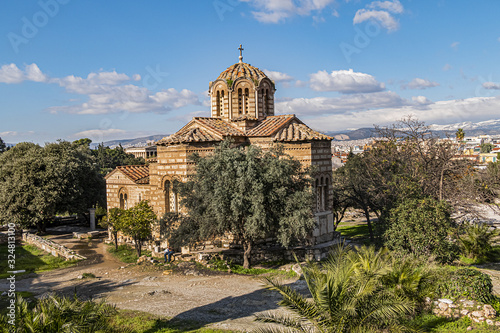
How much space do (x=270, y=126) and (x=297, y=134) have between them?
5.65 ft

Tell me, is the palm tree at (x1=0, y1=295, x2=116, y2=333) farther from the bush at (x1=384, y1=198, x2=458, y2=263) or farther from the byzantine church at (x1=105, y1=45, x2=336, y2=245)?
the bush at (x1=384, y1=198, x2=458, y2=263)

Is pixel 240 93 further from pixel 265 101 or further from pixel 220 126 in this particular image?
pixel 220 126

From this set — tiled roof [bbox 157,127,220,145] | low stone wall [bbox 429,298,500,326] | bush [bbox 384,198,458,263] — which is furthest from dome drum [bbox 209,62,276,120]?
low stone wall [bbox 429,298,500,326]

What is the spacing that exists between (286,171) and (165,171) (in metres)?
6.74

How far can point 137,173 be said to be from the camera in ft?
73.4

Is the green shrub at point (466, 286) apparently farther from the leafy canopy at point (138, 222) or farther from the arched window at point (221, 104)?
the arched window at point (221, 104)

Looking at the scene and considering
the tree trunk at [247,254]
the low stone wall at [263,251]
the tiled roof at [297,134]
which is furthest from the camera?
the tiled roof at [297,134]

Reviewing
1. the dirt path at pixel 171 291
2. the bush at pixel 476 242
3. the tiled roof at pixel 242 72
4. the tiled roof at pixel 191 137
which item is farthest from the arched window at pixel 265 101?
the bush at pixel 476 242

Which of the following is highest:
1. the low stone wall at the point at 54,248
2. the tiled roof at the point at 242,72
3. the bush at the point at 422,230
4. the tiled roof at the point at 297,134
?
the tiled roof at the point at 242,72

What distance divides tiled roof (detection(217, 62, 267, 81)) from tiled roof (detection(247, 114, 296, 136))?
2.46m

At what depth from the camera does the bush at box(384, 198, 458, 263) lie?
1541 cm

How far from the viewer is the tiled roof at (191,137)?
1729cm

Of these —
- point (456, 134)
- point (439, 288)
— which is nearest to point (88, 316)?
point (439, 288)

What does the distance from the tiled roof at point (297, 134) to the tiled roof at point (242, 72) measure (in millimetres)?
3698
